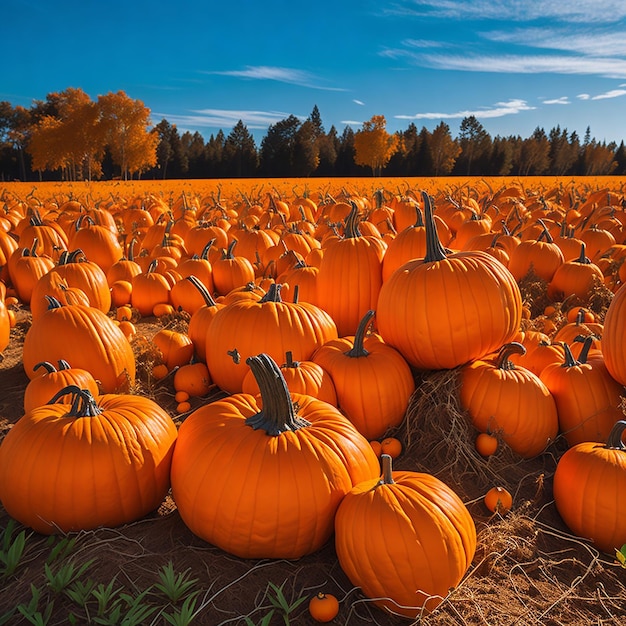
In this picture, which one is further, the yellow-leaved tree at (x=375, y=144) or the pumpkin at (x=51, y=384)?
the yellow-leaved tree at (x=375, y=144)

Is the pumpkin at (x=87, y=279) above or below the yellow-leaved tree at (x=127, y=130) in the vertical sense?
below

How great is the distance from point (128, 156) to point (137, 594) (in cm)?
6027

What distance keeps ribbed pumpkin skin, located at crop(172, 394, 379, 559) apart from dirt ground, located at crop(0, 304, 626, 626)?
124 millimetres

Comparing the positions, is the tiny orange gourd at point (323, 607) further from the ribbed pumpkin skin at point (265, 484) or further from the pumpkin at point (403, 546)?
the ribbed pumpkin skin at point (265, 484)

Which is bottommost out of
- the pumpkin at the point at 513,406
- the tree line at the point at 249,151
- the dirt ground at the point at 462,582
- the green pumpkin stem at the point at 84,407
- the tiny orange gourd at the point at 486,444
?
the dirt ground at the point at 462,582

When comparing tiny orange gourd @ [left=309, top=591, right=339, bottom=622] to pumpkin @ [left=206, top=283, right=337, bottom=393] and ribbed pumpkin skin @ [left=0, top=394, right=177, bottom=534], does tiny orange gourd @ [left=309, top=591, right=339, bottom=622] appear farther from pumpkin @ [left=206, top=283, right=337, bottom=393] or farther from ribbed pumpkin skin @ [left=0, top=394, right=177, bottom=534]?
pumpkin @ [left=206, top=283, right=337, bottom=393]

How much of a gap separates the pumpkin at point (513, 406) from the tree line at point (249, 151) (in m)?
58.2

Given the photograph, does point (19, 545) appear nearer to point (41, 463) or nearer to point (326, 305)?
point (41, 463)

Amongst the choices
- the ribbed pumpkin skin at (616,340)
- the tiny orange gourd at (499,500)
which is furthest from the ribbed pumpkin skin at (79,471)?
the ribbed pumpkin skin at (616,340)

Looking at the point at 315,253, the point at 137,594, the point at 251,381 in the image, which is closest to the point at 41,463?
the point at 137,594

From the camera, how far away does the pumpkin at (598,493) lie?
98.3 inches

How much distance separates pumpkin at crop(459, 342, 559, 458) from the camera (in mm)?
3111

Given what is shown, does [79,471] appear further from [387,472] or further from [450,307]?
[450,307]

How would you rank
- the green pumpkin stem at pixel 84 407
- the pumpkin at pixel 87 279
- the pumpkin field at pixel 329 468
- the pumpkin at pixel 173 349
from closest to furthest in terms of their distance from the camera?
the pumpkin field at pixel 329 468
the green pumpkin stem at pixel 84 407
the pumpkin at pixel 173 349
the pumpkin at pixel 87 279
